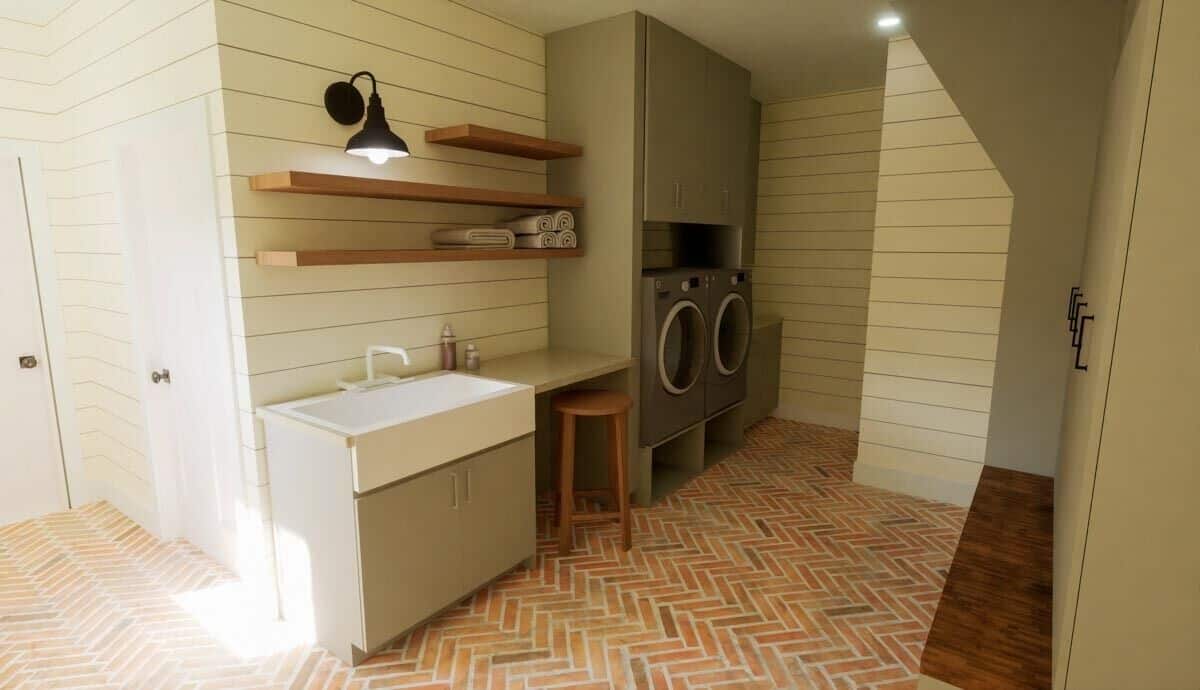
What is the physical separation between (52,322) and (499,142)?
9.38 feet

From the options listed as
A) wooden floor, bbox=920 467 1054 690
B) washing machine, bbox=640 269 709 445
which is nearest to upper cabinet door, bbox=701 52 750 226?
washing machine, bbox=640 269 709 445

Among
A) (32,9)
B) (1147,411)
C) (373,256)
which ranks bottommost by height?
(1147,411)

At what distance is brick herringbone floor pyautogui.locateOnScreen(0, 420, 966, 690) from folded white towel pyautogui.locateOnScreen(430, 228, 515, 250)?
1643 millimetres

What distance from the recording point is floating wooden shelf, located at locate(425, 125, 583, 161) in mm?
2979

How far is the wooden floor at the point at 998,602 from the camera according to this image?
1.56m

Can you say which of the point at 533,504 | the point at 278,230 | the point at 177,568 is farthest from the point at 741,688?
the point at 177,568

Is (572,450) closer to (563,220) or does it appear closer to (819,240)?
(563,220)

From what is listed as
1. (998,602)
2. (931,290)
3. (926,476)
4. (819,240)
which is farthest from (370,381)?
(819,240)

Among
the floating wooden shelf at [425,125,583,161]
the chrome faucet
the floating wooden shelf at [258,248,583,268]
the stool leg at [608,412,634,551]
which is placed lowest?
the stool leg at [608,412,634,551]

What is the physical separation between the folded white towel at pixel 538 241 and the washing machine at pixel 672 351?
0.59 metres

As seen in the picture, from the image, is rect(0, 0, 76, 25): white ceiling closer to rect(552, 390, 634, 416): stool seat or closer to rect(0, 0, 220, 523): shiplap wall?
rect(0, 0, 220, 523): shiplap wall

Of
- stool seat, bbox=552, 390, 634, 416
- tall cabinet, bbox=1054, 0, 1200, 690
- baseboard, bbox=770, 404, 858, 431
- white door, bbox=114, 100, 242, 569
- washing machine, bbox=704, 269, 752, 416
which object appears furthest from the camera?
baseboard, bbox=770, 404, 858, 431

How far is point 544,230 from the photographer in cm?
338

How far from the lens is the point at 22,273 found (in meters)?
3.40
